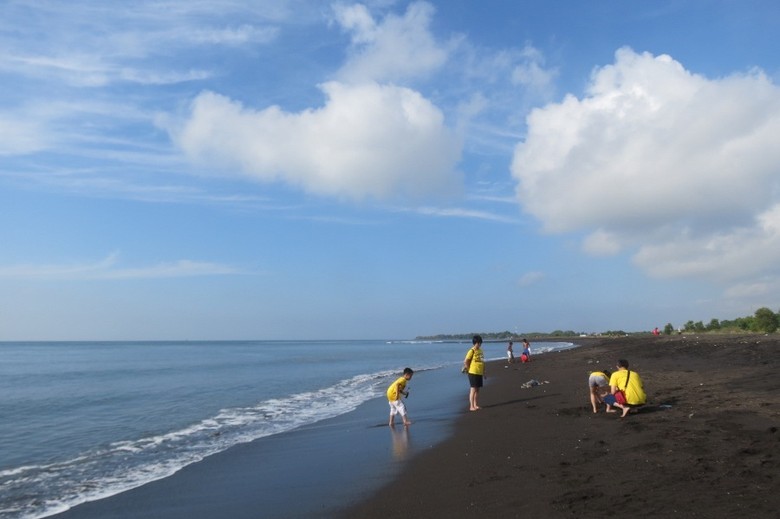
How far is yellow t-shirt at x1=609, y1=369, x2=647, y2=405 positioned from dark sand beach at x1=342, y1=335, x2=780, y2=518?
0.33m

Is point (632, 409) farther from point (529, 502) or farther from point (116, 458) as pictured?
point (116, 458)

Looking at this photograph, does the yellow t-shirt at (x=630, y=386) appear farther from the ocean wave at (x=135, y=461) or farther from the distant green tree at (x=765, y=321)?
the distant green tree at (x=765, y=321)

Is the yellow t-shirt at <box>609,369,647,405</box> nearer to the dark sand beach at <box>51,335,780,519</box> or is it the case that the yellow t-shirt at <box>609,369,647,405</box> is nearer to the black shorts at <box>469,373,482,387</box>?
the dark sand beach at <box>51,335,780,519</box>

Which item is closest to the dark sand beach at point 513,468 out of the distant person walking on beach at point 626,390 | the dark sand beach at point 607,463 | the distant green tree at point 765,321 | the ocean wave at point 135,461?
the dark sand beach at point 607,463

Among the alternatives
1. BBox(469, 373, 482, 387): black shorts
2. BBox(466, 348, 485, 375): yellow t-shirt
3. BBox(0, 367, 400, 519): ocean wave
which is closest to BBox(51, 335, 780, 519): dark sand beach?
BBox(0, 367, 400, 519): ocean wave

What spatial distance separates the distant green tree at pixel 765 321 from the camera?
43344 millimetres

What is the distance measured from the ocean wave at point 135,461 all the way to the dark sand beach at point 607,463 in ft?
15.4

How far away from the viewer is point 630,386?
38.6ft

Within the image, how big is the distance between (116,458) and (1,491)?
2407mm

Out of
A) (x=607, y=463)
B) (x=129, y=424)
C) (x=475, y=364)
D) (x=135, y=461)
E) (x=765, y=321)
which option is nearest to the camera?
(x=607, y=463)

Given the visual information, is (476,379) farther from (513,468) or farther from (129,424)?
(129,424)

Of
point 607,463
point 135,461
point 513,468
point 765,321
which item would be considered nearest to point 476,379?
point 513,468

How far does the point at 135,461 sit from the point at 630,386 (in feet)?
34.1

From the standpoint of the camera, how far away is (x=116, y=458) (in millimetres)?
11383
